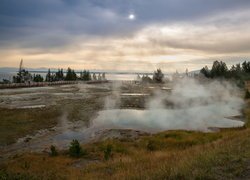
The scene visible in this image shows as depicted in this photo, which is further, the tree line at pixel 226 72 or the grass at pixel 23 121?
the tree line at pixel 226 72

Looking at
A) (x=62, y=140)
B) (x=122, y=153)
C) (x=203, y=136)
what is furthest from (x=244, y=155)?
(x=62, y=140)

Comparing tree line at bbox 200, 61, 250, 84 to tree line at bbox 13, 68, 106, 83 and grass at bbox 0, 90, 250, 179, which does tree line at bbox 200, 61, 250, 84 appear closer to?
tree line at bbox 13, 68, 106, 83

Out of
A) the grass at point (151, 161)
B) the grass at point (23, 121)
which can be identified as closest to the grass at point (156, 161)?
the grass at point (151, 161)

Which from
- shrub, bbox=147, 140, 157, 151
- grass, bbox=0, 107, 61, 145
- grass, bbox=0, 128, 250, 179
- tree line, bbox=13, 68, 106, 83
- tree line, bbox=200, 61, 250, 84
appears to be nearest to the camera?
grass, bbox=0, 128, 250, 179

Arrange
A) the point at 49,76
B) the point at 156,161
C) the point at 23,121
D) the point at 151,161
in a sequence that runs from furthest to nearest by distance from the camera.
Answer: the point at 49,76, the point at 23,121, the point at 151,161, the point at 156,161

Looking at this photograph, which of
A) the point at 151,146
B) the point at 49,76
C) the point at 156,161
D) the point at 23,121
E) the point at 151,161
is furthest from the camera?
the point at 49,76

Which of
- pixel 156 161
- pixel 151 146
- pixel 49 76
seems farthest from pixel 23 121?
pixel 49 76

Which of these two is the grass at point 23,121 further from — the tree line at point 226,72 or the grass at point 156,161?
the tree line at point 226,72

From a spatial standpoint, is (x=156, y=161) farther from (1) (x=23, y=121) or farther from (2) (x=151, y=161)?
(1) (x=23, y=121)

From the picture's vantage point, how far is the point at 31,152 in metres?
23.4

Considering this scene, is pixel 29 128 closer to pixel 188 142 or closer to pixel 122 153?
pixel 122 153

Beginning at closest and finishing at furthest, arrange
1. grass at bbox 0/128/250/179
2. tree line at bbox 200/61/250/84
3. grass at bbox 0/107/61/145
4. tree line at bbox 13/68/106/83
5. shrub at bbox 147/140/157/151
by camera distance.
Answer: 1. grass at bbox 0/128/250/179
2. shrub at bbox 147/140/157/151
3. grass at bbox 0/107/61/145
4. tree line at bbox 200/61/250/84
5. tree line at bbox 13/68/106/83

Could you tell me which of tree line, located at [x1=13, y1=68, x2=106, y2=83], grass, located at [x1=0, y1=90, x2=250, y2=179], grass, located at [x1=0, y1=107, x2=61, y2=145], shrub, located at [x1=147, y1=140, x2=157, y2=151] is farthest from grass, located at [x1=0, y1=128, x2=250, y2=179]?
tree line, located at [x1=13, y1=68, x2=106, y2=83]

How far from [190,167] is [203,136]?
679 inches
